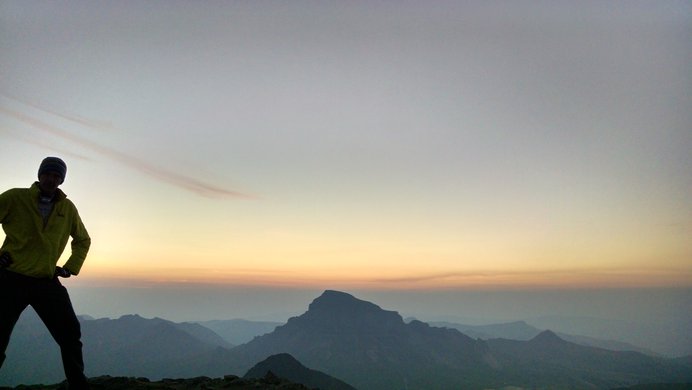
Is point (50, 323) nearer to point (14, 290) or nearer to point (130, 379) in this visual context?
point (14, 290)

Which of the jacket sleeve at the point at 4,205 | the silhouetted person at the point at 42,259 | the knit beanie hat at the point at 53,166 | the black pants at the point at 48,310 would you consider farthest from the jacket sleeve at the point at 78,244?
the jacket sleeve at the point at 4,205

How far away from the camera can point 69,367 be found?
7824 mm

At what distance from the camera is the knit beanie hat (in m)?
7.53

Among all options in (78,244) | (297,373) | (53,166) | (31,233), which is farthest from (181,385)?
(297,373)

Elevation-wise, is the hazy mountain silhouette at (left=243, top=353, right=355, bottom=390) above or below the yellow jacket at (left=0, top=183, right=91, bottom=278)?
below

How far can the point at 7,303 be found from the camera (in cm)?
699

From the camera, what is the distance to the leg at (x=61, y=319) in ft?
24.2

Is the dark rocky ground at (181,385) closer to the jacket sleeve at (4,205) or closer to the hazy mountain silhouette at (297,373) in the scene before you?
the jacket sleeve at (4,205)

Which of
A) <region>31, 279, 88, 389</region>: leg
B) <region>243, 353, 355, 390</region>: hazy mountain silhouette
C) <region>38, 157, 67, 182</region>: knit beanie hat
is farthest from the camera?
<region>243, 353, 355, 390</region>: hazy mountain silhouette

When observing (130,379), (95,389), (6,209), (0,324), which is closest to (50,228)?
(6,209)

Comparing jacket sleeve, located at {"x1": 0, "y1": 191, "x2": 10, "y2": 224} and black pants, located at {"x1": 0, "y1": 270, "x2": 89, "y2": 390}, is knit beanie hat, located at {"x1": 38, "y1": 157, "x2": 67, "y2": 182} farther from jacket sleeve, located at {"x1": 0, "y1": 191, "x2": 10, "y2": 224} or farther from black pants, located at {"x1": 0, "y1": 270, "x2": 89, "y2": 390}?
black pants, located at {"x1": 0, "y1": 270, "x2": 89, "y2": 390}

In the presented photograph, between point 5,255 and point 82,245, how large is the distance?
4.40ft

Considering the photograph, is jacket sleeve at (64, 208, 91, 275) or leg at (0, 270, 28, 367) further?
jacket sleeve at (64, 208, 91, 275)

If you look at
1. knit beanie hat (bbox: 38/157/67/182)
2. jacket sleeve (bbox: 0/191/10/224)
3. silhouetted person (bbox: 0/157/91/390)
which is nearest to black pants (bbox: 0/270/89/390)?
silhouetted person (bbox: 0/157/91/390)
